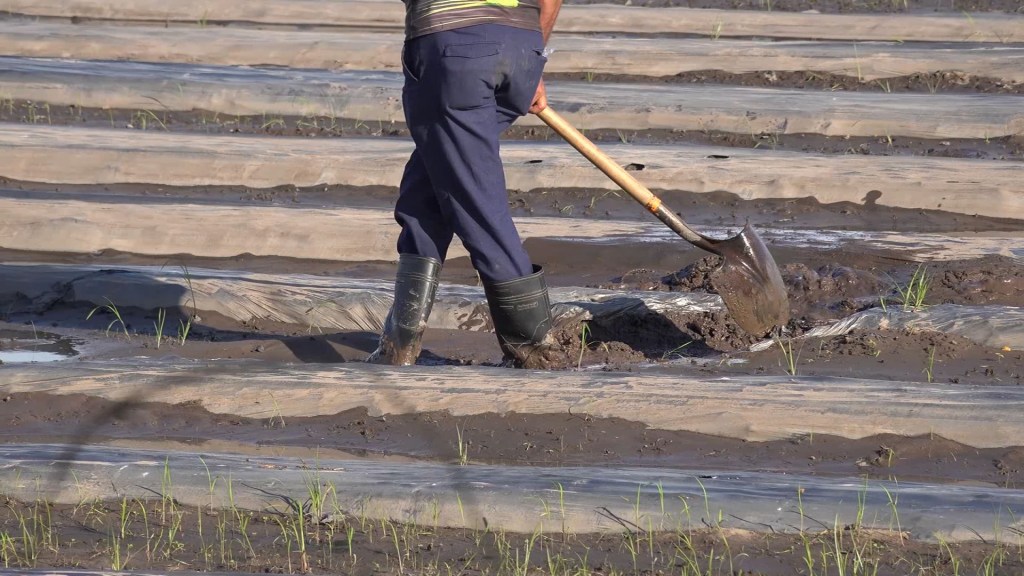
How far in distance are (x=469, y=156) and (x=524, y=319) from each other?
529 mm

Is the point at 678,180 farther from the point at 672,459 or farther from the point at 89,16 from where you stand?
the point at 89,16

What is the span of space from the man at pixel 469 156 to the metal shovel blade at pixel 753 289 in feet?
2.17

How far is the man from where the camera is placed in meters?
3.72

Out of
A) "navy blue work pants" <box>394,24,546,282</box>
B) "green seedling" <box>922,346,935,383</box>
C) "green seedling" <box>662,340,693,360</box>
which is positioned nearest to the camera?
"navy blue work pants" <box>394,24,546,282</box>

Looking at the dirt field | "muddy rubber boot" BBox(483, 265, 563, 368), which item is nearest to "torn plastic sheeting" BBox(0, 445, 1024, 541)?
the dirt field

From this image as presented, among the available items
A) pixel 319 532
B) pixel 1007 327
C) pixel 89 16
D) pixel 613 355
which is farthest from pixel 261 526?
Answer: pixel 89 16

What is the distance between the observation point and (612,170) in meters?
4.26

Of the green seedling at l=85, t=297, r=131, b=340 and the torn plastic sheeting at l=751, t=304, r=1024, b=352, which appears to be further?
the green seedling at l=85, t=297, r=131, b=340

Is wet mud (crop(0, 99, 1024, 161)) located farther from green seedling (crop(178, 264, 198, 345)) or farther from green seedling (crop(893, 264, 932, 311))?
green seedling (crop(178, 264, 198, 345))

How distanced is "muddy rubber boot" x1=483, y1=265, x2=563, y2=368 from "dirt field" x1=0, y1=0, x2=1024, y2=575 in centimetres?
10

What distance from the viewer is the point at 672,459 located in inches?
133

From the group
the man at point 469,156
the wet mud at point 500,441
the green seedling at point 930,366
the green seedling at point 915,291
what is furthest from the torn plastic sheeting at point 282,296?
the wet mud at point 500,441

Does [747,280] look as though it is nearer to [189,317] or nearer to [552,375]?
[552,375]

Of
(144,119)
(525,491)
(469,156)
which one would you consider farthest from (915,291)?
(144,119)
